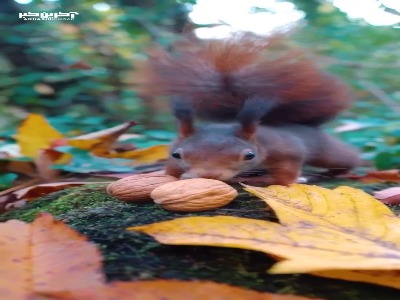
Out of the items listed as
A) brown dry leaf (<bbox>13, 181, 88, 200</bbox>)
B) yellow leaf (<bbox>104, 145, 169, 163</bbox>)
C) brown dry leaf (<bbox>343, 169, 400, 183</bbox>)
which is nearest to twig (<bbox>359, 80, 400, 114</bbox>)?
brown dry leaf (<bbox>343, 169, 400, 183</bbox>)

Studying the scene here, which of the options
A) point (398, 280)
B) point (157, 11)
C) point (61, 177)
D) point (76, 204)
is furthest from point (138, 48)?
point (398, 280)

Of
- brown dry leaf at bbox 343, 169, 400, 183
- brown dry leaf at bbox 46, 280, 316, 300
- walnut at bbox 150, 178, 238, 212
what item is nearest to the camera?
brown dry leaf at bbox 46, 280, 316, 300

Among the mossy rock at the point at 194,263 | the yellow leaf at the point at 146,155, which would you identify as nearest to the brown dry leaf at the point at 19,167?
the yellow leaf at the point at 146,155

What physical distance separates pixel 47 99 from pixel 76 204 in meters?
1.63

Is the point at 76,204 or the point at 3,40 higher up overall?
the point at 3,40

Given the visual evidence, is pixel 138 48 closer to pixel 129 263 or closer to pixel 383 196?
pixel 383 196

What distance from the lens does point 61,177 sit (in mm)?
Result: 1247

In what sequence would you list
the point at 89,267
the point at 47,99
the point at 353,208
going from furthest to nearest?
the point at 47,99 < the point at 353,208 < the point at 89,267

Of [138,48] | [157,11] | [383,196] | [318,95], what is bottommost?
[383,196]

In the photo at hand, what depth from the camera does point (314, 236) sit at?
489 mm

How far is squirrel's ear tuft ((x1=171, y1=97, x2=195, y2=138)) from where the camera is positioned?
1.05 meters

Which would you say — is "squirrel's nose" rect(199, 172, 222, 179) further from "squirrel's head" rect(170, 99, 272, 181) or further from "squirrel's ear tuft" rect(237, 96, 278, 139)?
"squirrel's ear tuft" rect(237, 96, 278, 139)

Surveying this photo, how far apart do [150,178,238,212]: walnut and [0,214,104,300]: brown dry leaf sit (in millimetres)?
181

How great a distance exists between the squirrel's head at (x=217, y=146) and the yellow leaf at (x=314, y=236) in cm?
34
